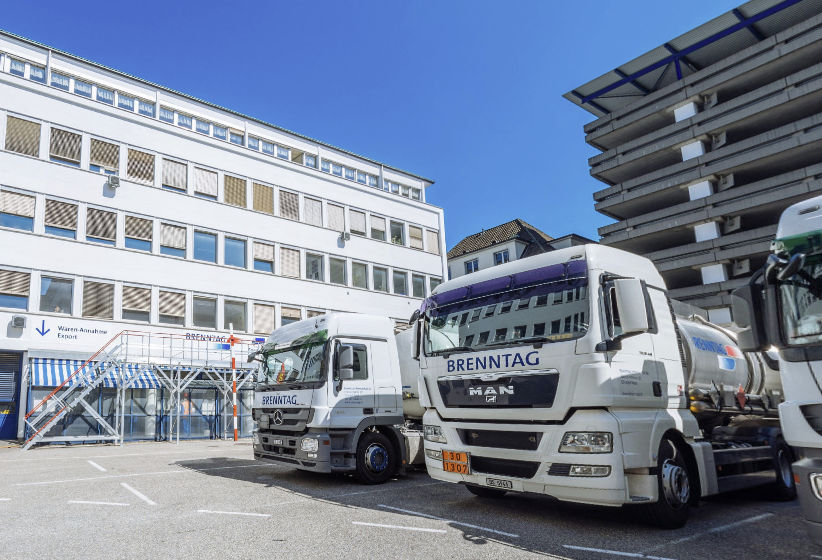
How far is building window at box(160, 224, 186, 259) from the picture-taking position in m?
25.7

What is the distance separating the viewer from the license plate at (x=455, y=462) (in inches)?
274

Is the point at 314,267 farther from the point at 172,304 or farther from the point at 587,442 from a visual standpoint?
the point at 587,442

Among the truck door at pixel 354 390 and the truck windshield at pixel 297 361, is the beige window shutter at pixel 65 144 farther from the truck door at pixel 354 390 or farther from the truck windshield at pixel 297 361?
the truck door at pixel 354 390

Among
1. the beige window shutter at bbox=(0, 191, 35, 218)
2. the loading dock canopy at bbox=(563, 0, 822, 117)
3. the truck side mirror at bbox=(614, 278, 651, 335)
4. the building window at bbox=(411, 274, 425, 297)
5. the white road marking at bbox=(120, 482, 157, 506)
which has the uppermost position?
the loading dock canopy at bbox=(563, 0, 822, 117)

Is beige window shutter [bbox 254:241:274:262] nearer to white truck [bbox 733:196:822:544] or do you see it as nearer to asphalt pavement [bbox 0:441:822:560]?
asphalt pavement [bbox 0:441:822:560]

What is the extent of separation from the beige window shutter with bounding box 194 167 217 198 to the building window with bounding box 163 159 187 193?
1.61 feet

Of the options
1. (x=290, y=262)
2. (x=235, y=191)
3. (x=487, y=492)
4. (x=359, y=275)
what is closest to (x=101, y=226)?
(x=235, y=191)

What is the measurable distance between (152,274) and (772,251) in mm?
24102

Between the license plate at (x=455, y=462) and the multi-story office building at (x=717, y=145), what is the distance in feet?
109

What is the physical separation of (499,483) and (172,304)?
21716 millimetres

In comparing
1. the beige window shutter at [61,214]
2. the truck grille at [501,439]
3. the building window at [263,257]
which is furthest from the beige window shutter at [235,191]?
the truck grille at [501,439]

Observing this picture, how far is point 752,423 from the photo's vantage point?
8.38 meters

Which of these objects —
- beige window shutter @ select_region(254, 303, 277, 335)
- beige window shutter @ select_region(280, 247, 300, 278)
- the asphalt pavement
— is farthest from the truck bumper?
beige window shutter @ select_region(280, 247, 300, 278)

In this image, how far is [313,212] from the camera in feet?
104
